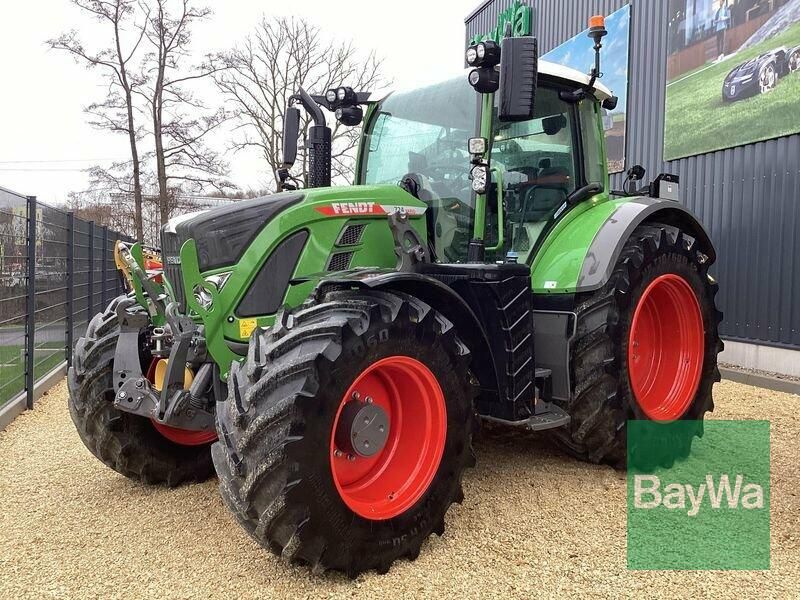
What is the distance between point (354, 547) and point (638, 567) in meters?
1.24

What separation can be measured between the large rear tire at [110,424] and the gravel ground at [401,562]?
146 mm

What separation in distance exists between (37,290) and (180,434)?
11.9 ft

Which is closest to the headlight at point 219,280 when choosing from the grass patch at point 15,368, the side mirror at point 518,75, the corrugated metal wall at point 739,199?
the side mirror at point 518,75

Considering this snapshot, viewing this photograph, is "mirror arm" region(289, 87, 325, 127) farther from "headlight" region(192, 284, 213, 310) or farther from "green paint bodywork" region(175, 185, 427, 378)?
"headlight" region(192, 284, 213, 310)

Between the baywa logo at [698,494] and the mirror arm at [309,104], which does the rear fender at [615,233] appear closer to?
the baywa logo at [698,494]

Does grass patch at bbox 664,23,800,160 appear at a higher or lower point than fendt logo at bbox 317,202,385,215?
higher

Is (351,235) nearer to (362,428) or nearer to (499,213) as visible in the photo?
(499,213)

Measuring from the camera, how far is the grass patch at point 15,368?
593 cm

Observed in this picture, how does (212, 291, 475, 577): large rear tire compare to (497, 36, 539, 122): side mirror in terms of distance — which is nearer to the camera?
(212, 291, 475, 577): large rear tire

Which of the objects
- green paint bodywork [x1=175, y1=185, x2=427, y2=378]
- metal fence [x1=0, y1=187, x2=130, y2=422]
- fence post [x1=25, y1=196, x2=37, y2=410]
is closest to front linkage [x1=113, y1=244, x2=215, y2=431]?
green paint bodywork [x1=175, y1=185, x2=427, y2=378]

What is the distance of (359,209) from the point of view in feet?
11.3

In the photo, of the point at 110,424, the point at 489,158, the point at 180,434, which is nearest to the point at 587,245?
the point at 489,158

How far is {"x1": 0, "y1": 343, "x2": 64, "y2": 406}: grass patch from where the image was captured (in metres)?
5.93

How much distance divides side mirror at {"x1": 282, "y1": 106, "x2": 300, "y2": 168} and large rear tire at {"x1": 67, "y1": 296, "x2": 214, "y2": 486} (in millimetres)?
1476
